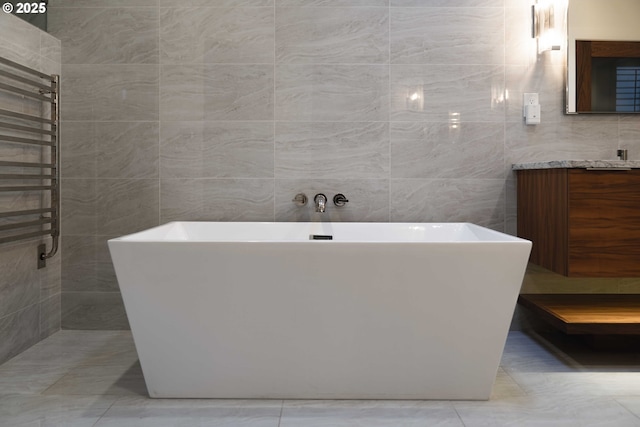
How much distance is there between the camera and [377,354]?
1.80m

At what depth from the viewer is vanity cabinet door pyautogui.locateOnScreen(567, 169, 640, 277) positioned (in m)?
2.20

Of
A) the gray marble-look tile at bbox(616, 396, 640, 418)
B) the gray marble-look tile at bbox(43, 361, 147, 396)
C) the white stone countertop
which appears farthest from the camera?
the white stone countertop

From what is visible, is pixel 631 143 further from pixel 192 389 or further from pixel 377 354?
pixel 192 389

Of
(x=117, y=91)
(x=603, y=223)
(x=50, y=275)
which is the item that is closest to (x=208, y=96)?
(x=117, y=91)

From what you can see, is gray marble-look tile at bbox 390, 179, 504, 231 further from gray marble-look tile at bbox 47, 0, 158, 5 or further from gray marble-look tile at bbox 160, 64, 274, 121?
gray marble-look tile at bbox 47, 0, 158, 5

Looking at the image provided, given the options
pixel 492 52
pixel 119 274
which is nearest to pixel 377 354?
pixel 119 274

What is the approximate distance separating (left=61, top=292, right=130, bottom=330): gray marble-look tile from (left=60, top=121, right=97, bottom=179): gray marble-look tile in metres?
0.67

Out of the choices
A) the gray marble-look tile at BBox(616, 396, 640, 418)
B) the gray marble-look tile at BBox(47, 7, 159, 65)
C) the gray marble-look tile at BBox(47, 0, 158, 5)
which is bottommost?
the gray marble-look tile at BBox(616, 396, 640, 418)

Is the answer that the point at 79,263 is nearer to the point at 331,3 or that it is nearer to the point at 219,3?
the point at 219,3

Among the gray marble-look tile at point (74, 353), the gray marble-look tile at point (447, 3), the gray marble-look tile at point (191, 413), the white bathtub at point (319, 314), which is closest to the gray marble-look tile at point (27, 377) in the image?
the gray marble-look tile at point (74, 353)

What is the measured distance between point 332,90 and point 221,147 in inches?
27.0

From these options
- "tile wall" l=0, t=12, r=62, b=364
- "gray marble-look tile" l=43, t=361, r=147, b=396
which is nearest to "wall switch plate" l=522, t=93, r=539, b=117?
"gray marble-look tile" l=43, t=361, r=147, b=396

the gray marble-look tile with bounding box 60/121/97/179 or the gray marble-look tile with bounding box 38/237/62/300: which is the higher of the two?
the gray marble-look tile with bounding box 60/121/97/179

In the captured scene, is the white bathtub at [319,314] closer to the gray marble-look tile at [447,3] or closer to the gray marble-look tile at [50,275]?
the gray marble-look tile at [50,275]
